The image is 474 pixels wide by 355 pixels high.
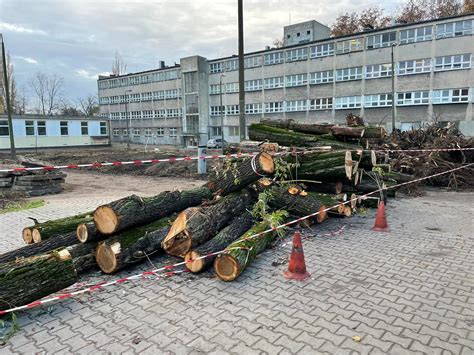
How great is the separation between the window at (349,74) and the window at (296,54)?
530 centimetres

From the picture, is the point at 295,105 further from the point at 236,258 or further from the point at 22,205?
the point at 236,258

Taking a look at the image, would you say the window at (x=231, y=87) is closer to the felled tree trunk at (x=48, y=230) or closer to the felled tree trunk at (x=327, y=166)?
the felled tree trunk at (x=327, y=166)

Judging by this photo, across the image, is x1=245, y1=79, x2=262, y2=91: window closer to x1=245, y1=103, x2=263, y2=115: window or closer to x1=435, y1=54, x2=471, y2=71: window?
x1=245, y1=103, x2=263, y2=115: window

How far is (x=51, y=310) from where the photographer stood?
3.81 metres

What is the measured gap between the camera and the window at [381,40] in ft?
123

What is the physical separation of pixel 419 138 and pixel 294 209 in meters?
9.86

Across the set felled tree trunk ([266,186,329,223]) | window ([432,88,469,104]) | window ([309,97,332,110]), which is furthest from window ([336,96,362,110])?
felled tree trunk ([266,186,329,223])

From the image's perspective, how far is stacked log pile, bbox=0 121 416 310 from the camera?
14.4 ft

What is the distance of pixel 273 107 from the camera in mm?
48125

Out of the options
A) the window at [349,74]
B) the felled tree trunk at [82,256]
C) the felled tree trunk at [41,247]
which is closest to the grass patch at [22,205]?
the felled tree trunk at [41,247]

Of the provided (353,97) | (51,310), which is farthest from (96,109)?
(51,310)

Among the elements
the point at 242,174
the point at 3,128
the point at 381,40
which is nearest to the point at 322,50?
the point at 381,40

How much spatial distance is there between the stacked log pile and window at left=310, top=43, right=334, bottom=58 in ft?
126

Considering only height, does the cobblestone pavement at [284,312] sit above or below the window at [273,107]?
below
